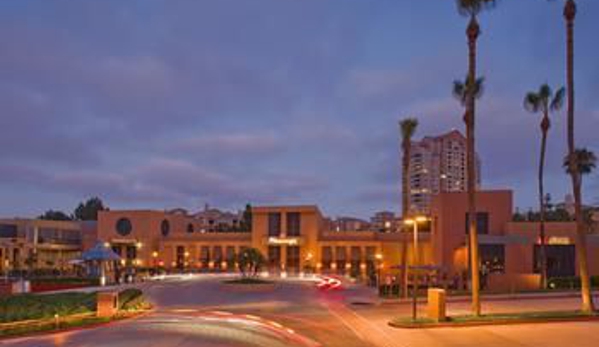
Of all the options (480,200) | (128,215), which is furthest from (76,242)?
(480,200)

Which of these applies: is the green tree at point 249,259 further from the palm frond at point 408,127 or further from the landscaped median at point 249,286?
the palm frond at point 408,127

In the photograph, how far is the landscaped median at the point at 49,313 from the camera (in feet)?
74.0

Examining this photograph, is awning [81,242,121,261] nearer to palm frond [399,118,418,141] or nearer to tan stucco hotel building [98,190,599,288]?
tan stucco hotel building [98,190,599,288]

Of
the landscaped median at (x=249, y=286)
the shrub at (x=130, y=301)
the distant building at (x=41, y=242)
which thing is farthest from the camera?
the distant building at (x=41, y=242)

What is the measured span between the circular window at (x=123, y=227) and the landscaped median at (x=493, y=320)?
68.2 metres

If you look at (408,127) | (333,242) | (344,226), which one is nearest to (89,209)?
(344,226)

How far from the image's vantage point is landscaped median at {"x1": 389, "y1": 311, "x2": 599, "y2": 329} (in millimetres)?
24166

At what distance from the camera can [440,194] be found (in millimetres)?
61500

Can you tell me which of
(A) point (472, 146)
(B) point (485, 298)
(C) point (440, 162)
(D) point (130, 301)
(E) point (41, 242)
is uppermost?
(C) point (440, 162)

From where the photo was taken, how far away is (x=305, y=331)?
23.3 meters

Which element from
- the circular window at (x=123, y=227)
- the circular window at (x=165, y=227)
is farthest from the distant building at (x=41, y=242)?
the circular window at (x=165, y=227)

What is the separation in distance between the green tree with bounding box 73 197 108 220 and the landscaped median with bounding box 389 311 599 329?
455ft

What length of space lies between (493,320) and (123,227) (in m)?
70.8

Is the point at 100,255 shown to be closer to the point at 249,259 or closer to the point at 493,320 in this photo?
the point at 249,259
